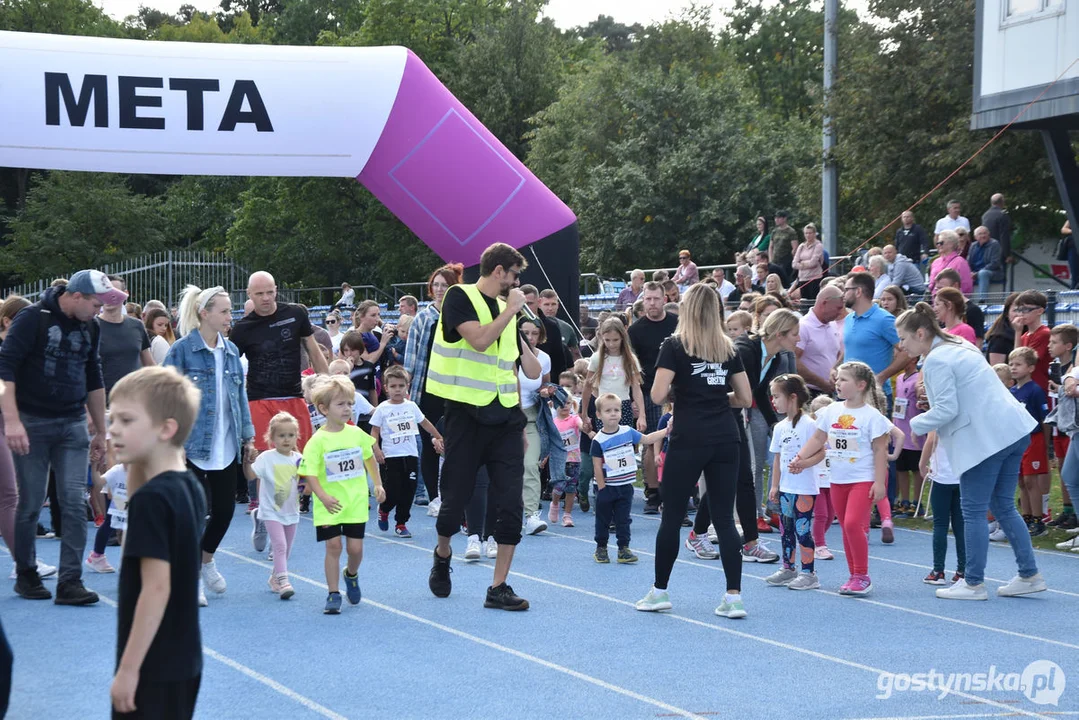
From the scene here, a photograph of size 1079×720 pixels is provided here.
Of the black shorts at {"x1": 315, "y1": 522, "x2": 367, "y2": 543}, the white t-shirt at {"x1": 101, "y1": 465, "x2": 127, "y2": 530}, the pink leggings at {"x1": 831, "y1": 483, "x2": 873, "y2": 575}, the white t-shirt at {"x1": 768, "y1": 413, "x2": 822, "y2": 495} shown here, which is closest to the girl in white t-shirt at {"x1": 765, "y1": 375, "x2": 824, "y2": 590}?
the white t-shirt at {"x1": 768, "y1": 413, "x2": 822, "y2": 495}

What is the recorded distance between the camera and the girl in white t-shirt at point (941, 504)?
8.28 m

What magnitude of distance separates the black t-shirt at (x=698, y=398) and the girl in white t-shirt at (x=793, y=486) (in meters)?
1.30

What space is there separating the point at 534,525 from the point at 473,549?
153 centimetres

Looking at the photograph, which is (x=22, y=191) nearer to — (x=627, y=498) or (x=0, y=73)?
(x=0, y=73)

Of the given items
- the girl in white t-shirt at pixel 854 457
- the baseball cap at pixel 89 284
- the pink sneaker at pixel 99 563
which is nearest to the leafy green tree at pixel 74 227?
the pink sneaker at pixel 99 563

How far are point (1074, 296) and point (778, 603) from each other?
807 centimetres

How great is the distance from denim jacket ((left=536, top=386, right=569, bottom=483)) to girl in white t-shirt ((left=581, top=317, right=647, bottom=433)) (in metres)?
0.35

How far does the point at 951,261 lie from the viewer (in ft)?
50.3

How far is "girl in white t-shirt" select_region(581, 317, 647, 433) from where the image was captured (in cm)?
1084

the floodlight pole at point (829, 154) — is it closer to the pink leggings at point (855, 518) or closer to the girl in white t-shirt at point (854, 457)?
the girl in white t-shirt at point (854, 457)

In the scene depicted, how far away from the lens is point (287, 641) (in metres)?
6.86

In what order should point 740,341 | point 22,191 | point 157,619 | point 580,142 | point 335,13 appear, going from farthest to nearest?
1. point 335,13
2. point 22,191
3. point 580,142
4. point 740,341
5. point 157,619

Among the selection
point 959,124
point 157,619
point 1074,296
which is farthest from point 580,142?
point 157,619

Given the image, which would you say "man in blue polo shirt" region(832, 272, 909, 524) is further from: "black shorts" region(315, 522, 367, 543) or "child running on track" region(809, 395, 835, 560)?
"black shorts" region(315, 522, 367, 543)
